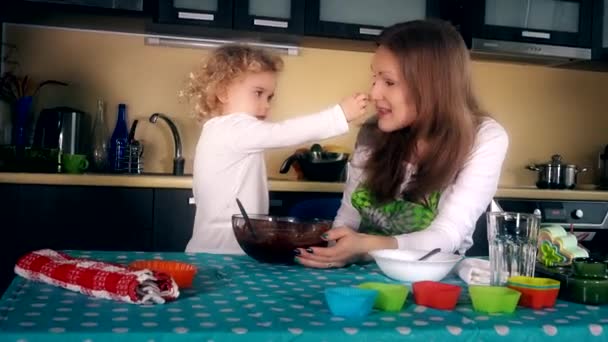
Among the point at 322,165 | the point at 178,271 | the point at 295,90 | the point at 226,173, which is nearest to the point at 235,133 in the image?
the point at 226,173

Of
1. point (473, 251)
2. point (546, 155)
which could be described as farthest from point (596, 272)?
point (546, 155)

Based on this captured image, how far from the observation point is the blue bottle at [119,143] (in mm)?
3205

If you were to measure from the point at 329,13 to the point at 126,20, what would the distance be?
2.86 feet

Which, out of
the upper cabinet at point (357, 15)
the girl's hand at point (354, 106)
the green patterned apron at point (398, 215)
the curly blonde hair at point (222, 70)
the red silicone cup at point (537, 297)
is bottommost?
the red silicone cup at point (537, 297)

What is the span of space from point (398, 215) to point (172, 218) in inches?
52.4

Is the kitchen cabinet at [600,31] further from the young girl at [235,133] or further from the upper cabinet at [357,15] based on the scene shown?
the young girl at [235,133]

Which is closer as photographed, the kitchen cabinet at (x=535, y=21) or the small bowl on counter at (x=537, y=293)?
the small bowl on counter at (x=537, y=293)

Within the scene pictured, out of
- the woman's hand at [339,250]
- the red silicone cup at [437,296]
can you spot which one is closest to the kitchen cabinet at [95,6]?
the woman's hand at [339,250]

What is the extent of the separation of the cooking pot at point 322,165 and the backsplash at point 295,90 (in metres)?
0.33

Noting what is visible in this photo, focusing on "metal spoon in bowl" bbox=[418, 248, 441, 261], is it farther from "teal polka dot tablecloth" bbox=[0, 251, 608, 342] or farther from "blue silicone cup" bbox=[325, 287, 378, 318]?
"blue silicone cup" bbox=[325, 287, 378, 318]

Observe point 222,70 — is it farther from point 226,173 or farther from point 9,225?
point 9,225

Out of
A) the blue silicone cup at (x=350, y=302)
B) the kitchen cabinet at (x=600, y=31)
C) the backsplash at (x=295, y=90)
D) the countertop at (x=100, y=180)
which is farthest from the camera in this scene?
the kitchen cabinet at (x=600, y=31)

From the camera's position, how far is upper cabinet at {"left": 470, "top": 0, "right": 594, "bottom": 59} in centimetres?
338

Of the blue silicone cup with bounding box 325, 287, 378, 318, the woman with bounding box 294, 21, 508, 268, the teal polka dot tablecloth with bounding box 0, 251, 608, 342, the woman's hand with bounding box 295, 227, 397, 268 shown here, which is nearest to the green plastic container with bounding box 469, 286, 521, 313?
the teal polka dot tablecloth with bounding box 0, 251, 608, 342
